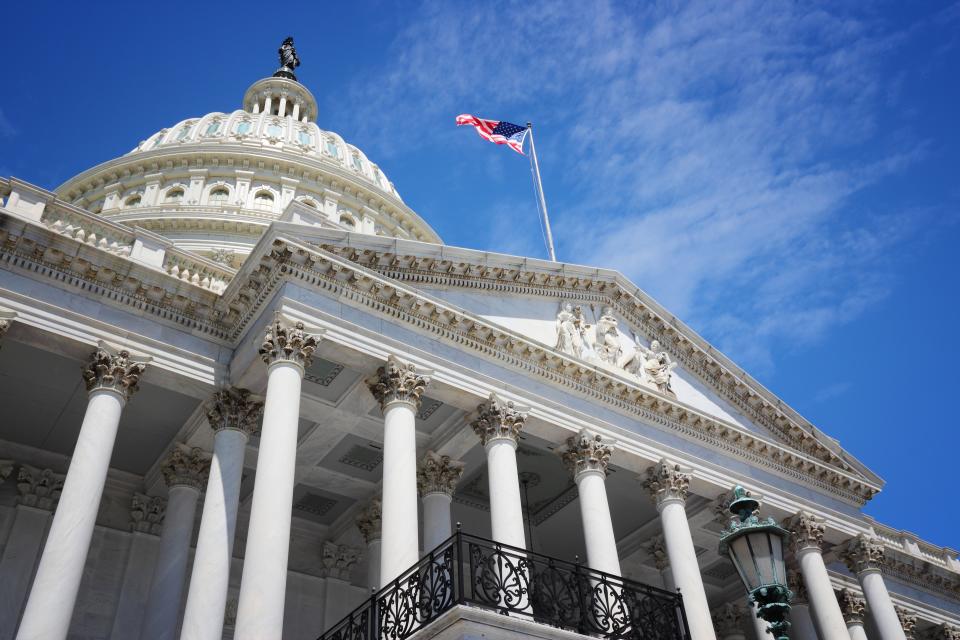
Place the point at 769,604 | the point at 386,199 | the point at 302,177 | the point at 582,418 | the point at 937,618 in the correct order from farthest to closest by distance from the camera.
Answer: the point at 386,199 → the point at 302,177 → the point at 937,618 → the point at 582,418 → the point at 769,604

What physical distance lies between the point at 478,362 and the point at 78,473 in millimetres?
8922

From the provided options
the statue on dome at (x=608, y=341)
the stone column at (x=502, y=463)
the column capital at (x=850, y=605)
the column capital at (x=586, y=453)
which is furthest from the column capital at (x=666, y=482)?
the column capital at (x=850, y=605)

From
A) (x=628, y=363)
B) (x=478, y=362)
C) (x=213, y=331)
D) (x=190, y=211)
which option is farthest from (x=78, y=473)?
(x=190, y=211)

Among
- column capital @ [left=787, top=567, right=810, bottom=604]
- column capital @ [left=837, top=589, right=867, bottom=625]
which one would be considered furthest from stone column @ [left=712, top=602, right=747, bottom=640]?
column capital @ [left=787, top=567, right=810, bottom=604]

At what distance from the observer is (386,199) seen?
167 feet

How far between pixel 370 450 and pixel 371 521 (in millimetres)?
2075

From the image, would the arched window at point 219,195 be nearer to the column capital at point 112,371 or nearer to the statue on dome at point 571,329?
the statue on dome at point 571,329

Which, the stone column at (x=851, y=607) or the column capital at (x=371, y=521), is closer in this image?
the column capital at (x=371, y=521)

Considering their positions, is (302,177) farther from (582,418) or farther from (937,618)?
(937,618)

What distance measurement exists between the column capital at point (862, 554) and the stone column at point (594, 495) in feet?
33.0

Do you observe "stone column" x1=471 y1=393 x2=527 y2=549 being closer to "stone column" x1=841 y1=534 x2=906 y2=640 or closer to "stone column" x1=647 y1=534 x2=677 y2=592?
"stone column" x1=647 y1=534 x2=677 y2=592

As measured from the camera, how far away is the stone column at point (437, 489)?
20.6 meters

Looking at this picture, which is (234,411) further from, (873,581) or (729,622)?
(729,622)

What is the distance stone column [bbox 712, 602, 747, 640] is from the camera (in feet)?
97.9
